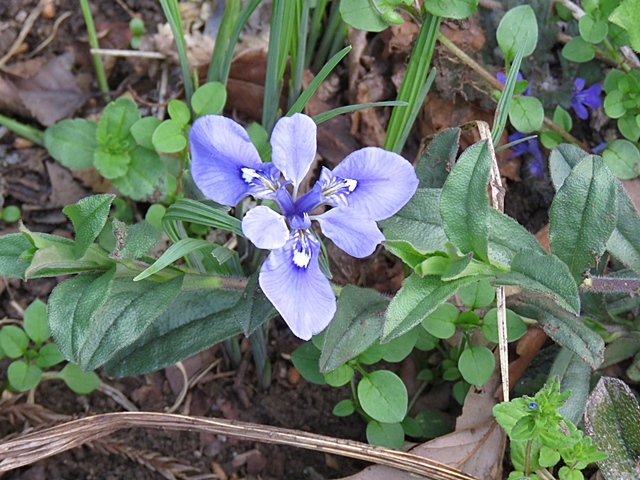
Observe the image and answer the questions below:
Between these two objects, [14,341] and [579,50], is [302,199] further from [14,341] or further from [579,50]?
[579,50]

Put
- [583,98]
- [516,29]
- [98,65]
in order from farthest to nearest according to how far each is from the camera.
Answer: [98,65] → [583,98] → [516,29]

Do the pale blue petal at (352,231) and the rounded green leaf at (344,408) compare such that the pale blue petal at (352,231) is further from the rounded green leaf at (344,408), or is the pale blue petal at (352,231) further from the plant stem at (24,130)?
the plant stem at (24,130)

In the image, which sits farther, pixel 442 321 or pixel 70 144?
pixel 70 144

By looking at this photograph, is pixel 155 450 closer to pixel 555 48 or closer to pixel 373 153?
pixel 373 153

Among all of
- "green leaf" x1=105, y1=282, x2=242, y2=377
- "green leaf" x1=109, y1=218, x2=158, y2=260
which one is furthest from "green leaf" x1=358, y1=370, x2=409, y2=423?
"green leaf" x1=109, y1=218, x2=158, y2=260

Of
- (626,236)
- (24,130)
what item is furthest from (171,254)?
(24,130)

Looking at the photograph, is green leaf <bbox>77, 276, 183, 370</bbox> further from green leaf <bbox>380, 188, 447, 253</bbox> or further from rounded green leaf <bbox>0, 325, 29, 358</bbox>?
rounded green leaf <bbox>0, 325, 29, 358</bbox>
